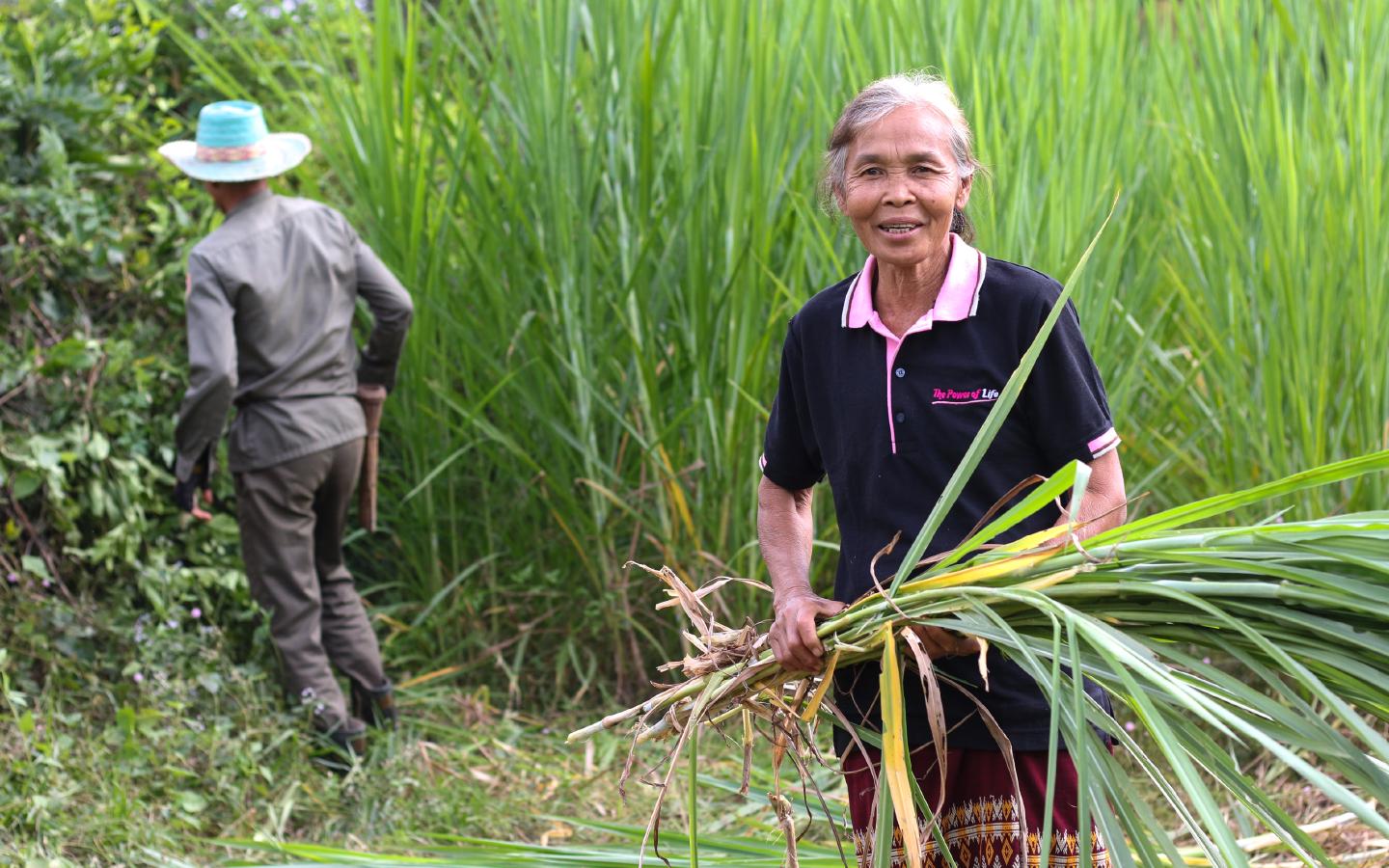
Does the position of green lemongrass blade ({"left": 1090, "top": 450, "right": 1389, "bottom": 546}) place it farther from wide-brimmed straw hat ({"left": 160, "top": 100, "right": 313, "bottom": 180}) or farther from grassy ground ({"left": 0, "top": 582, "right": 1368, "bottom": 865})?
wide-brimmed straw hat ({"left": 160, "top": 100, "right": 313, "bottom": 180})

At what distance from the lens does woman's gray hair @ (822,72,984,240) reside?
1719 mm

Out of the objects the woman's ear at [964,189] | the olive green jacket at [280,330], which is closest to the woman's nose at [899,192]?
the woman's ear at [964,189]

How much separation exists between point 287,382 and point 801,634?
2291 mm

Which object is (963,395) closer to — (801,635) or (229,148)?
(801,635)

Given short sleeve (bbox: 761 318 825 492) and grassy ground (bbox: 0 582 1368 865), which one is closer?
short sleeve (bbox: 761 318 825 492)

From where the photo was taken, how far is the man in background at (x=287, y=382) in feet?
11.7

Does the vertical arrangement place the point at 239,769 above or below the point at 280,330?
below

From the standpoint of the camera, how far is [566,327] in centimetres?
371

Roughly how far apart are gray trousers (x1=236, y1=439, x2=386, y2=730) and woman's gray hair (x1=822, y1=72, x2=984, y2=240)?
221 cm

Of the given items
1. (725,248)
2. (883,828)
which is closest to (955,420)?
(883,828)

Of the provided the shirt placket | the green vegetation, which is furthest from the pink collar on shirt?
the green vegetation

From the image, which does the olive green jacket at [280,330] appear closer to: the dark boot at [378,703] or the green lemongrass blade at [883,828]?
the dark boot at [378,703]

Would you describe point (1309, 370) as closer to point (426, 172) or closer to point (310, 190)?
point (426, 172)

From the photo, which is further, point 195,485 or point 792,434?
point 195,485
